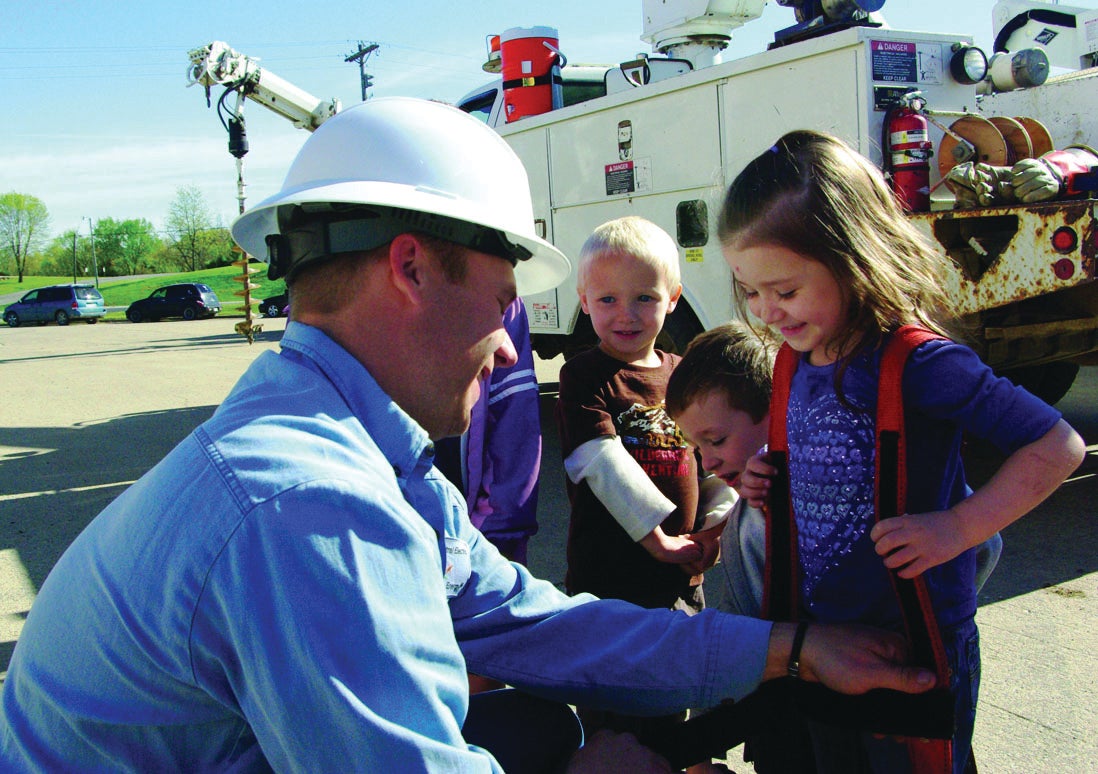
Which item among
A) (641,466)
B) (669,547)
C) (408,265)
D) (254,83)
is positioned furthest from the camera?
(254,83)

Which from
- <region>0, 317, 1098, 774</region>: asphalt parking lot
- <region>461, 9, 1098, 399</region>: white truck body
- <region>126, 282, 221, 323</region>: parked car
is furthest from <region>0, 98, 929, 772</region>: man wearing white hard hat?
<region>126, 282, 221, 323</region>: parked car

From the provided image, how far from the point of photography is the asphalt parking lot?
3.03m

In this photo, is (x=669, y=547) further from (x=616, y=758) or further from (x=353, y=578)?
(x=353, y=578)

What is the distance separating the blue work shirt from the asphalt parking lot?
209 centimetres

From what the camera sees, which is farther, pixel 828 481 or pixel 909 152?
pixel 909 152

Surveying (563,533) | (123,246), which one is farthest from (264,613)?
(123,246)

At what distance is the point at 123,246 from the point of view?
106 m

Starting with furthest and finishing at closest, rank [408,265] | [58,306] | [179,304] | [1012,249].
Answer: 1. [58,306]
2. [179,304]
3. [1012,249]
4. [408,265]

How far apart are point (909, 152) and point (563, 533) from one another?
2.74 m

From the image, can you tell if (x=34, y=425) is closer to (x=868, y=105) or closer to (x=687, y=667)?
(x=868, y=105)

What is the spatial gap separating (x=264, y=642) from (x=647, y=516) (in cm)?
150

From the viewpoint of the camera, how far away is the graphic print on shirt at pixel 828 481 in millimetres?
1807

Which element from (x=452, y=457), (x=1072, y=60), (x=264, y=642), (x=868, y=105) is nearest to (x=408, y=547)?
(x=264, y=642)

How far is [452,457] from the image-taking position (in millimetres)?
2799
